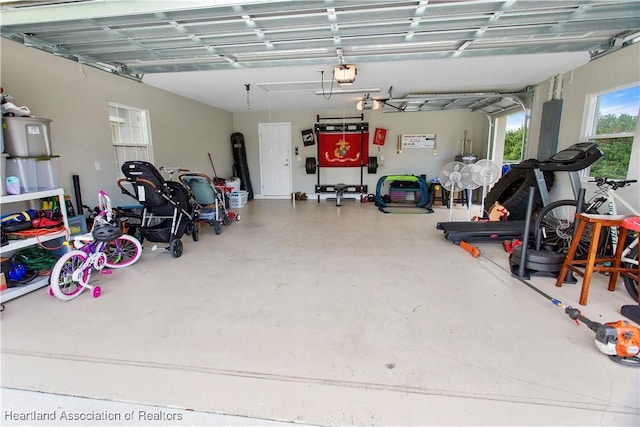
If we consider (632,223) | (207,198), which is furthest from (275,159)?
(632,223)

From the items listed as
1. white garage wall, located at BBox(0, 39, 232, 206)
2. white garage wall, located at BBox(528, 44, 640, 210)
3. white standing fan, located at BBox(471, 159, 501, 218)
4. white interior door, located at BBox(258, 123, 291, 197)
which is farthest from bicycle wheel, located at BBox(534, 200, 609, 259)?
white interior door, located at BBox(258, 123, 291, 197)

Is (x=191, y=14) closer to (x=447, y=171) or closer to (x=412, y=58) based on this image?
(x=412, y=58)

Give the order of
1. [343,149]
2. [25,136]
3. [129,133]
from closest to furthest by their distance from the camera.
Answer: [25,136] → [129,133] → [343,149]

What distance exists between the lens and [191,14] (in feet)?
8.50

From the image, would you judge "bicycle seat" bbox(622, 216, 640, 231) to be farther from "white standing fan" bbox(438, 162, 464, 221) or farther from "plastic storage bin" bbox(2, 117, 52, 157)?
"plastic storage bin" bbox(2, 117, 52, 157)

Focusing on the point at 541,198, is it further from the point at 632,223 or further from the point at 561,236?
the point at 632,223

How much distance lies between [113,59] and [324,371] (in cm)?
427

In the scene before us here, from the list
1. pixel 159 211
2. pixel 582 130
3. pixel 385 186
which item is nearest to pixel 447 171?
pixel 582 130

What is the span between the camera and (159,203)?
3691mm

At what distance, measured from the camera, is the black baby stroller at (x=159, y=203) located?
139 inches

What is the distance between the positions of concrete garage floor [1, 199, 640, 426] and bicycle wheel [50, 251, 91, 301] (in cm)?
11

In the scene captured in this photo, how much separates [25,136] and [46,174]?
1.28 feet

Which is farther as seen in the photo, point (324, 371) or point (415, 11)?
point (415, 11)

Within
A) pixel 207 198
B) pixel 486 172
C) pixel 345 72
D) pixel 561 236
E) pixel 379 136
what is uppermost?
pixel 345 72
